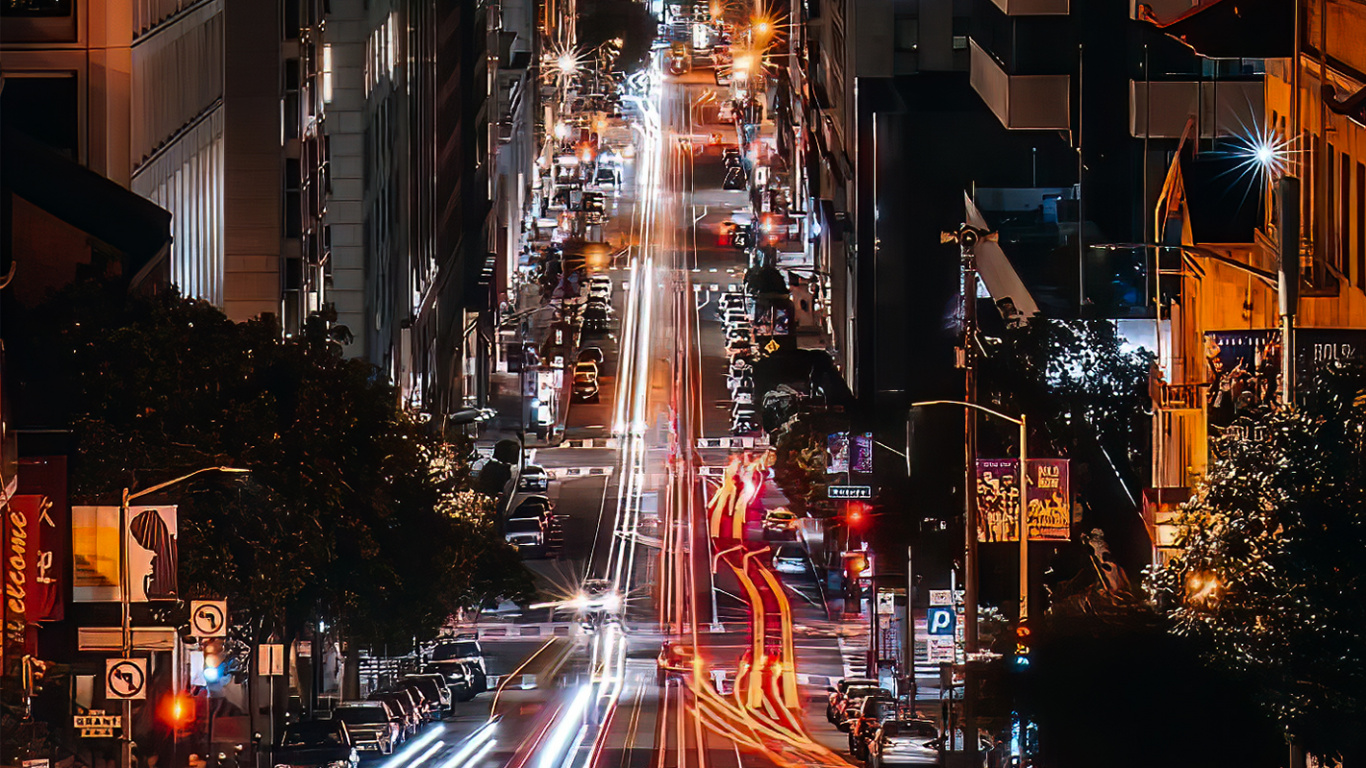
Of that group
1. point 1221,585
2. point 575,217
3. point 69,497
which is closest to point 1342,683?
point 1221,585

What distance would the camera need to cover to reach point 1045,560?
2330 inches

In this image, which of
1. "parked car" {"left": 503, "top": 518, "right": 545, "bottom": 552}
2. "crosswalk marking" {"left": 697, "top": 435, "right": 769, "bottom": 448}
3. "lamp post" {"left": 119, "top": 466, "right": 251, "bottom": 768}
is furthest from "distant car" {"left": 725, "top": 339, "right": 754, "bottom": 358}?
"lamp post" {"left": 119, "top": 466, "right": 251, "bottom": 768}

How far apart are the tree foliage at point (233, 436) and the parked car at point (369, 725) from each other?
2532 millimetres

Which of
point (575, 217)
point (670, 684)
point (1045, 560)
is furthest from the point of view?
point (575, 217)

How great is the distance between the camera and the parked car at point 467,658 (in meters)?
69.9

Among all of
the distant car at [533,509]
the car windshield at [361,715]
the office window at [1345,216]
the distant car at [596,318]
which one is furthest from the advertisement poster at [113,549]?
the distant car at [596,318]

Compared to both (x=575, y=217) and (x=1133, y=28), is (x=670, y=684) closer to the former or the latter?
(x=1133, y=28)

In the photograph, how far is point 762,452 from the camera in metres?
124

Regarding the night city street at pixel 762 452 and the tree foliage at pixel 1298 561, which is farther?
the night city street at pixel 762 452

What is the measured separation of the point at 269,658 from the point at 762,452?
2958 inches

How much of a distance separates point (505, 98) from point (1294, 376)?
154060 millimetres

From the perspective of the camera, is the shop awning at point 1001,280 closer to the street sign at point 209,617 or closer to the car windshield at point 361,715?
the car windshield at point 361,715

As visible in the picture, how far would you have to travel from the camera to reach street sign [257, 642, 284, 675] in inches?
1966

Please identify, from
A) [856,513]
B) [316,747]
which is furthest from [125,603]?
[856,513]
